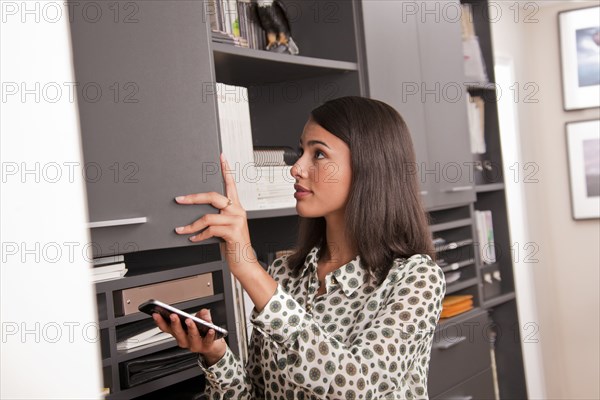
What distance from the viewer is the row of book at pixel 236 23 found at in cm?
191

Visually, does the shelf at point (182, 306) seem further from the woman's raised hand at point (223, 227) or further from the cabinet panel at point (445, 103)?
the cabinet panel at point (445, 103)

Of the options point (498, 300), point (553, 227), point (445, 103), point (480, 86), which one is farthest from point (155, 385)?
point (553, 227)

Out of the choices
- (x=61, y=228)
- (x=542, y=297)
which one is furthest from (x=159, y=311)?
(x=542, y=297)

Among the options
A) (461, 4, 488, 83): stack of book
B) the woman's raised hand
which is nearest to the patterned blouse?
the woman's raised hand

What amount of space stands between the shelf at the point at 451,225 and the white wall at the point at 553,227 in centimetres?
120

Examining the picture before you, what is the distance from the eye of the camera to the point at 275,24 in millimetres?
2229

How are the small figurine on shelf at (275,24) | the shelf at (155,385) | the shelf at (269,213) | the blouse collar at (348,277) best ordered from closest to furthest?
the shelf at (155,385) → the blouse collar at (348,277) → the shelf at (269,213) → the small figurine on shelf at (275,24)

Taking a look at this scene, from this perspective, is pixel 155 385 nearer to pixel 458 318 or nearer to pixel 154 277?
pixel 154 277

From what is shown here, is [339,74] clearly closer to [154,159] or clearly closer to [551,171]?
[154,159]

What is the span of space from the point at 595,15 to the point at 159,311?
344 centimetres

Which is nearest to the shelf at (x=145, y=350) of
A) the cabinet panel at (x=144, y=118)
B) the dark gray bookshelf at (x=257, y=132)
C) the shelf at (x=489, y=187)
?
the dark gray bookshelf at (x=257, y=132)

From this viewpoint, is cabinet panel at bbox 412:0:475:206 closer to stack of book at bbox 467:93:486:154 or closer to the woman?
stack of book at bbox 467:93:486:154

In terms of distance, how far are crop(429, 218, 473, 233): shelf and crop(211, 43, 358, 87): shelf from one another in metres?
0.80

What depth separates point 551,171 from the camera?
4.22 meters
